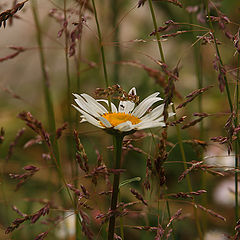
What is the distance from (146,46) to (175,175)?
762mm

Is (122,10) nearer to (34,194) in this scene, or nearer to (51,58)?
(51,58)

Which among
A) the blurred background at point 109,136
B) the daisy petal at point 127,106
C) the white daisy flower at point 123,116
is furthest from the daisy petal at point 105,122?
the blurred background at point 109,136

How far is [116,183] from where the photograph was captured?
23.8 inches

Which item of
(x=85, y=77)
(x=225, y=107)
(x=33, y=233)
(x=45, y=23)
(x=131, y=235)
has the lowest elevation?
(x=131, y=235)

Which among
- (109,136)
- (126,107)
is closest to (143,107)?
(126,107)

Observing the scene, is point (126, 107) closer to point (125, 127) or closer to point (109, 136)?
point (125, 127)

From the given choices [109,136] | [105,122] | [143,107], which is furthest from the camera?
[109,136]

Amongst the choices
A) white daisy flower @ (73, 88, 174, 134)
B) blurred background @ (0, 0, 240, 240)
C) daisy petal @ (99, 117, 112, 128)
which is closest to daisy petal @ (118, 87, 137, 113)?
white daisy flower @ (73, 88, 174, 134)

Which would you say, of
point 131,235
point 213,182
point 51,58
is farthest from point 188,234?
point 51,58

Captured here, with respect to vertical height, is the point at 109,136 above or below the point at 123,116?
below

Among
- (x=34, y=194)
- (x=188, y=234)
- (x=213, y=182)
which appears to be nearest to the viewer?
Answer: (x=188, y=234)

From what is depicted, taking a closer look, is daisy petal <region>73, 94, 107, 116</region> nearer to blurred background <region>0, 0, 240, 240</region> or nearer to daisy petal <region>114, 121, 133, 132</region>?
daisy petal <region>114, 121, 133, 132</region>

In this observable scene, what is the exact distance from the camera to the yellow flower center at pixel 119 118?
0.64 metres

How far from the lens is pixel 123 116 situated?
0.67 meters
